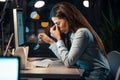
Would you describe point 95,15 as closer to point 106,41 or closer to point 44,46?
point 106,41

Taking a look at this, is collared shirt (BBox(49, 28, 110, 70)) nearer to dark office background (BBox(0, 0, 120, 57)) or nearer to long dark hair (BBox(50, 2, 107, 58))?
long dark hair (BBox(50, 2, 107, 58))

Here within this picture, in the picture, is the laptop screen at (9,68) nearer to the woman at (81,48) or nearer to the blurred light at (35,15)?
the woman at (81,48)

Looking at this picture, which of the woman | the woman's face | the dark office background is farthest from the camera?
the dark office background

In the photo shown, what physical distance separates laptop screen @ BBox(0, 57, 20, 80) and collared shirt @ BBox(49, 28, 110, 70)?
994 mm

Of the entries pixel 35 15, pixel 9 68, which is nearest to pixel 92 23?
pixel 35 15

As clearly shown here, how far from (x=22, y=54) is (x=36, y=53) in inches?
96.2

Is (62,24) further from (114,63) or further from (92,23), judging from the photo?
(92,23)

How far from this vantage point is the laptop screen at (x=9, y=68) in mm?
1687

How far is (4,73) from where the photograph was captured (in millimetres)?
1695

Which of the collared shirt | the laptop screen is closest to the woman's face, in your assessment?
the collared shirt

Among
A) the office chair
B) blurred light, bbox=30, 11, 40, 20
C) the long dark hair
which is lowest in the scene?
the office chair

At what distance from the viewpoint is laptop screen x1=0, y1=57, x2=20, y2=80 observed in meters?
1.69

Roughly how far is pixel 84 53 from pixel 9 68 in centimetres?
110

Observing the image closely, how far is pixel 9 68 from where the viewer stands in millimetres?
1691
